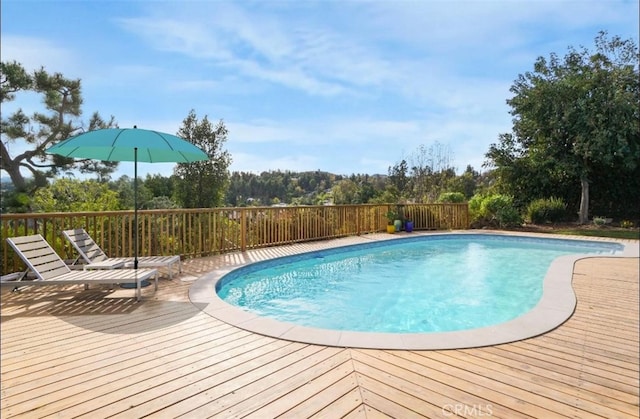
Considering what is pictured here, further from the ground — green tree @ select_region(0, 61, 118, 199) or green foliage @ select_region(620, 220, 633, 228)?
green tree @ select_region(0, 61, 118, 199)

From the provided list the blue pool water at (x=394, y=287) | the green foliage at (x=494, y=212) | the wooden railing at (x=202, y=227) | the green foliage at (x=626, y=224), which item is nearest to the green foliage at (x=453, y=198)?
the green foliage at (x=494, y=212)

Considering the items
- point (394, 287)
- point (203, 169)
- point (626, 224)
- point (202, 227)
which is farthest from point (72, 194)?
point (626, 224)

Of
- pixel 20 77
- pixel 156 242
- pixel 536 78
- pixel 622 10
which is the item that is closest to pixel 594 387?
pixel 156 242

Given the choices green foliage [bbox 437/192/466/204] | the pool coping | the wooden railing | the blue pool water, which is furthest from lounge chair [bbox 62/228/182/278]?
green foliage [bbox 437/192/466/204]

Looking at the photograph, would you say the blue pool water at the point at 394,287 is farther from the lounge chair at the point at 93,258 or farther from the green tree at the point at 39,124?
the green tree at the point at 39,124

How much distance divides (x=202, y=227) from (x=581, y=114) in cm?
1298

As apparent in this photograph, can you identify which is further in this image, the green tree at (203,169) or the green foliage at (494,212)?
the green tree at (203,169)

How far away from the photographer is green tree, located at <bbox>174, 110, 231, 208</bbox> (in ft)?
38.3

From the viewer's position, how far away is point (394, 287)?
543cm

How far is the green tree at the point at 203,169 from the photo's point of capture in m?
11.7

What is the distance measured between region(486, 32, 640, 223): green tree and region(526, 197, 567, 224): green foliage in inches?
33.6

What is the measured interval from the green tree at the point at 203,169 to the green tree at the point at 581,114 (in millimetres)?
11531

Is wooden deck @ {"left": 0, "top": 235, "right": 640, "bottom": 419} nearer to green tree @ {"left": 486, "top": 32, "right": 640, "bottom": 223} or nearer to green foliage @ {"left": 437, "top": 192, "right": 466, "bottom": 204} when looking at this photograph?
green foliage @ {"left": 437, "top": 192, "right": 466, "bottom": 204}

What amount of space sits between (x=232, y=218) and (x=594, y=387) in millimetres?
5964
